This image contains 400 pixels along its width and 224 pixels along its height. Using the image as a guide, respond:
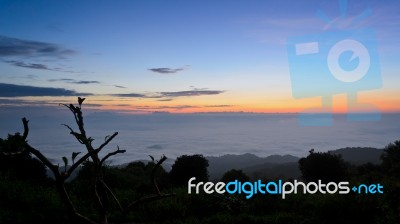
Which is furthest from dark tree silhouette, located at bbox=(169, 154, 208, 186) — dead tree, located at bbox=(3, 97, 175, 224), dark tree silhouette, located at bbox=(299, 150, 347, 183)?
dead tree, located at bbox=(3, 97, 175, 224)

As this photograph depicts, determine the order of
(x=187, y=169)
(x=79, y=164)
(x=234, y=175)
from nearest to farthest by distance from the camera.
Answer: (x=79, y=164) → (x=234, y=175) → (x=187, y=169)

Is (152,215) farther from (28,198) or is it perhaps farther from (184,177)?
(184,177)

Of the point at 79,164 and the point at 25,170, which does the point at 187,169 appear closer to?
the point at 25,170

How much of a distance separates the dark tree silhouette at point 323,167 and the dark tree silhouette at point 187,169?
27.0ft

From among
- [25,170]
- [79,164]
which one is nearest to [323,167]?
[25,170]

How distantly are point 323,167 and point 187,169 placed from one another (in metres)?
10.6

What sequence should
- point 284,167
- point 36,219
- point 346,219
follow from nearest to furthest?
point 36,219
point 346,219
point 284,167

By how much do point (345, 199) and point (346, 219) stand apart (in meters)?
1.17

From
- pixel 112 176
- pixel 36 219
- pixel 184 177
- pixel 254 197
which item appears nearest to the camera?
pixel 36 219

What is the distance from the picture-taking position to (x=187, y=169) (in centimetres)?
2767

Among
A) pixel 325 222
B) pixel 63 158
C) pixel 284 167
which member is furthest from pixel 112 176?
pixel 284 167

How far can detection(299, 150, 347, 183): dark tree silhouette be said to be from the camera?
93.1ft

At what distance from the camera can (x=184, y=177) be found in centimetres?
2762

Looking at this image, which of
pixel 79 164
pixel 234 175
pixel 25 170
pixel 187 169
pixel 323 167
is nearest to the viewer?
pixel 79 164
